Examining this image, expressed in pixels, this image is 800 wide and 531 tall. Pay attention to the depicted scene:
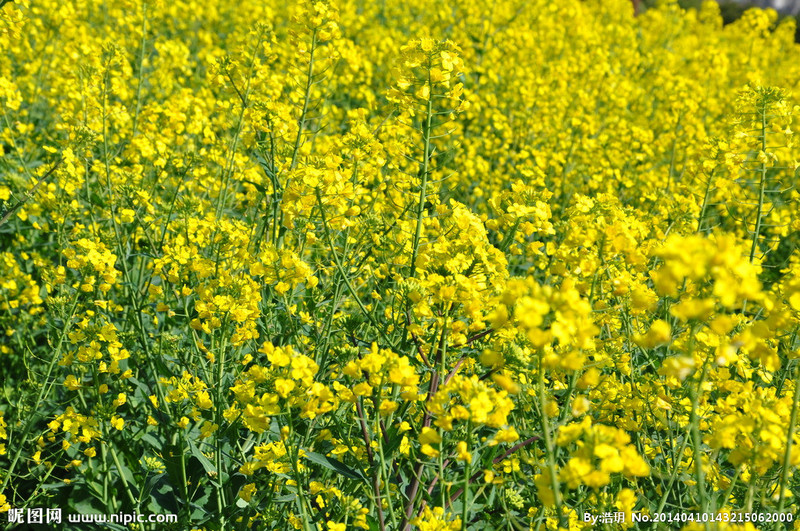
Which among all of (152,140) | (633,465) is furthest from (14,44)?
(633,465)

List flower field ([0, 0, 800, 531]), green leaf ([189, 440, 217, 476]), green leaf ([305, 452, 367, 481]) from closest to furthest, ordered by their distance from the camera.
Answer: flower field ([0, 0, 800, 531]) < green leaf ([305, 452, 367, 481]) < green leaf ([189, 440, 217, 476])

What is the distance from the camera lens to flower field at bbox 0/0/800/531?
1403mm

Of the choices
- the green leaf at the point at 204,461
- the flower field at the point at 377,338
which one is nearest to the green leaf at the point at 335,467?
the flower field at the point at 377,338

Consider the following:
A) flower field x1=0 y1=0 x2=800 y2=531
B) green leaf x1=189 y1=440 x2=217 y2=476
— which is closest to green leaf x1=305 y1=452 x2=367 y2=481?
flower field x1=0 y1=0 x2=800 y2=531

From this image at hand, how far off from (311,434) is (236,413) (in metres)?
0.30

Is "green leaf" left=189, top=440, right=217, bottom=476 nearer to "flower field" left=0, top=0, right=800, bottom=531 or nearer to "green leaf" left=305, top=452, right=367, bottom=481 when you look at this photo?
"flower field" left=0, top=0, right=800, bottom=531

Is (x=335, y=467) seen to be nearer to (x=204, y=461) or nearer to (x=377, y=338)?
(x=377, y=338)

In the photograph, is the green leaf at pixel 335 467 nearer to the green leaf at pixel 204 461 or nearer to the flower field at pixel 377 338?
the flower field at pixel 377 338

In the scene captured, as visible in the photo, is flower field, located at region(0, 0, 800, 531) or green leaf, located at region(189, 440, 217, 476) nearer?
flower field, located at region(0, 0, 800, 531)

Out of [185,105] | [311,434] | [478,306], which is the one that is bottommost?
[311,434]

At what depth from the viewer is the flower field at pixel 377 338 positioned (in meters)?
1.40

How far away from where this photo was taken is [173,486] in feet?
8.36

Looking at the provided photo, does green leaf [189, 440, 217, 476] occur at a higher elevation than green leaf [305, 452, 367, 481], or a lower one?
lower

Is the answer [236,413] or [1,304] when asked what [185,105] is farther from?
[236,413]
